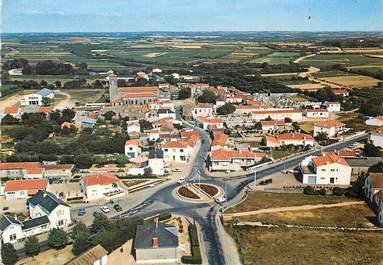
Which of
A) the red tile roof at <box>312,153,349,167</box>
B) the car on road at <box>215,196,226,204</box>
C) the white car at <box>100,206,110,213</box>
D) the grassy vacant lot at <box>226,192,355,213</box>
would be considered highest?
the red tile roof at <box>312,153,349,167</box>

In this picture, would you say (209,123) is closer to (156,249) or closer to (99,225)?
(99,225)

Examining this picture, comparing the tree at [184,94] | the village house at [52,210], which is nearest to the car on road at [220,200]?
the village house at [52,210]

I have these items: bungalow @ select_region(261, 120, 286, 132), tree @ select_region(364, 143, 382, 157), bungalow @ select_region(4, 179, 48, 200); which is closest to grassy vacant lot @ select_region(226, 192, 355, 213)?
tree @ select_region(364, 143, 382, 157)

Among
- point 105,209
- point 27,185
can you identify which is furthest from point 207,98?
point 105,209

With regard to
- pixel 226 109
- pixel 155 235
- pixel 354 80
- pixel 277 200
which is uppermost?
pixel 354 80

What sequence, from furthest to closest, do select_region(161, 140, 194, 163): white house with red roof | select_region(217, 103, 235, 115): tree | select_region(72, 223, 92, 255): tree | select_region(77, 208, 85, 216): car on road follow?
1. select_region(217, 103, 235, 115): tree
2. select_region(161, 140, 194, 163): white house with red roof
3. select_region(77, 208, 85, 216): car on road
4. select_region(72, 223, 92, 255): tree

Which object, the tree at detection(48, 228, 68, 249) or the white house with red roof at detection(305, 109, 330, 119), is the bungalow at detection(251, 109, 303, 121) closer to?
the white house with red roof at detection(305, 109, 330, 119)

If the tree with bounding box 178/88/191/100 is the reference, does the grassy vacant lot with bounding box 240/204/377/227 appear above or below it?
below
